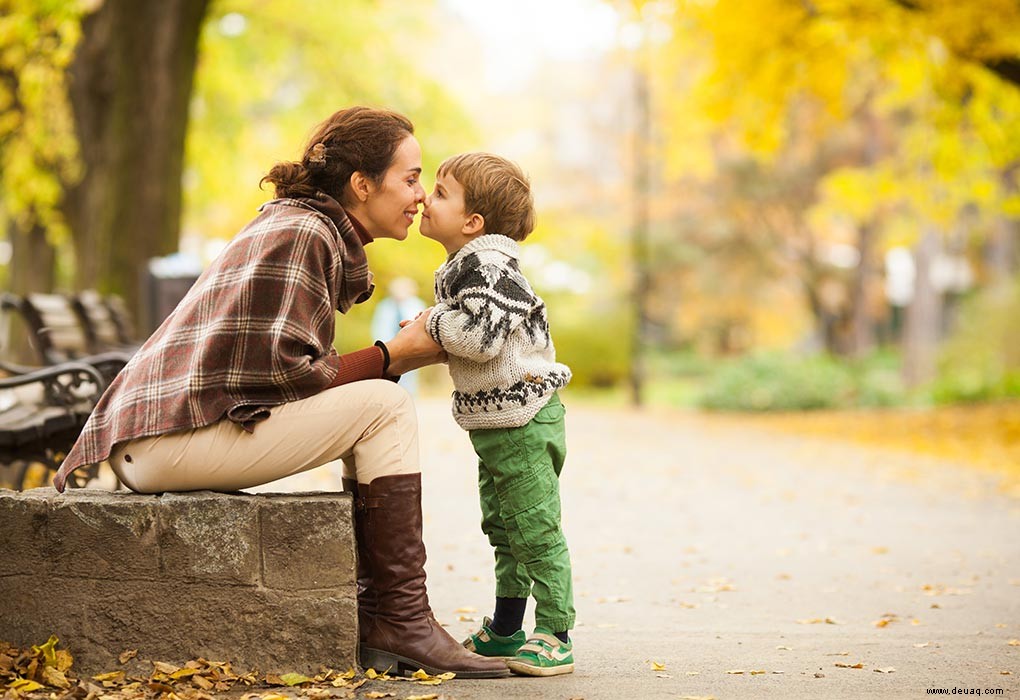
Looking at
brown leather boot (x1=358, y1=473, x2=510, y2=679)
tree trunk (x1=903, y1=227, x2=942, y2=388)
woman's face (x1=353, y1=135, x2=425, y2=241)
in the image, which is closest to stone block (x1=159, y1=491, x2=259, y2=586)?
brown leather boot (x1=358, y1=473, x2=510, y2=679)

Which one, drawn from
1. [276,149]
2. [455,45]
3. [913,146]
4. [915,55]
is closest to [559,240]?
[276,149]

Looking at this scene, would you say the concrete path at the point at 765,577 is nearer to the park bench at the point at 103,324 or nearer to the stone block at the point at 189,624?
the stone block at the point at 189,624

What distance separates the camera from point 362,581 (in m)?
4.04

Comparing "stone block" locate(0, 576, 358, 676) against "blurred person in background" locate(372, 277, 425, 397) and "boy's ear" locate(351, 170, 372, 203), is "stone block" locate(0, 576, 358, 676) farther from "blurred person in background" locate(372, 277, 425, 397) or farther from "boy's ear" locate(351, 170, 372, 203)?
"blurred person in background" locate(372, 277, 425, 397)

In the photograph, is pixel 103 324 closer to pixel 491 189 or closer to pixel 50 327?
pixel 50 327

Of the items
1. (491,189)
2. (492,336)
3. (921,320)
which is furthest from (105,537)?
(921,320)

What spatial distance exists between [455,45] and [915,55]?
32.3 m

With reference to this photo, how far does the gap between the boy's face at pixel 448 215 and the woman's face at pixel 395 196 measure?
6 centimetres

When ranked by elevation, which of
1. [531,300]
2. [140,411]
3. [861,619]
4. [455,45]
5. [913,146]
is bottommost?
[861,619]

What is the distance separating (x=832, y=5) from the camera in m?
14.2

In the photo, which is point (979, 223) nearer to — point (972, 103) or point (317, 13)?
point (972, 103)

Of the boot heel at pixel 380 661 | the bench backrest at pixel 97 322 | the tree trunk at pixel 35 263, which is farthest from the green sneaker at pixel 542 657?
the tree trunk at pixel 35 263

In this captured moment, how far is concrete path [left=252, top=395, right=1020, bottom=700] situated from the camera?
13.1 feet

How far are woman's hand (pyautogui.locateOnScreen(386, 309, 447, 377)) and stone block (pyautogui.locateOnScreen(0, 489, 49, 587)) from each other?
1.11 meters
